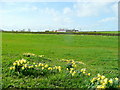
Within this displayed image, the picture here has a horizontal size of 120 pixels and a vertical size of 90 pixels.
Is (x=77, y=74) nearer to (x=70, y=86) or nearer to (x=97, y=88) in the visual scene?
(x=70, y=86)

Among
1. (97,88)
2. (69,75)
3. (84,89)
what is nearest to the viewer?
(97,88)

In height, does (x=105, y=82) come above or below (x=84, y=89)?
above

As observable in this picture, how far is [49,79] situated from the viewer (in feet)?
12.4

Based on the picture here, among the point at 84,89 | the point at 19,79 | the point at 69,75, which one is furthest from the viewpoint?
the point at 69,75

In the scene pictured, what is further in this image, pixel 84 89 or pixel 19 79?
pixel 19 79

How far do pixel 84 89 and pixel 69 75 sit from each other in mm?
731

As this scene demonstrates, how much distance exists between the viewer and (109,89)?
10.1ft

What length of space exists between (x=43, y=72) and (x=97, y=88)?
163cm

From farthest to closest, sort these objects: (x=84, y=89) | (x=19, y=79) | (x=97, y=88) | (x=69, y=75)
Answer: (x=69, y=75), (x=19, y=79), (x=84, y=89), (x=97, y=88)

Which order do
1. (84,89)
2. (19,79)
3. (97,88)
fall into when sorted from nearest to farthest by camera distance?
(97,88), (84,89), (19,79)

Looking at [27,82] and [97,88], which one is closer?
[97,88]

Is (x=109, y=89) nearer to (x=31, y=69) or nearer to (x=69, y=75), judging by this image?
(x=69, y=75)

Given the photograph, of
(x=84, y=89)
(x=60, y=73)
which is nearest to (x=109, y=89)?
(x=84, y=89)

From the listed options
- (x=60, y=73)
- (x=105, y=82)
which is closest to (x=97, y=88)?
(x=105, y=82)
